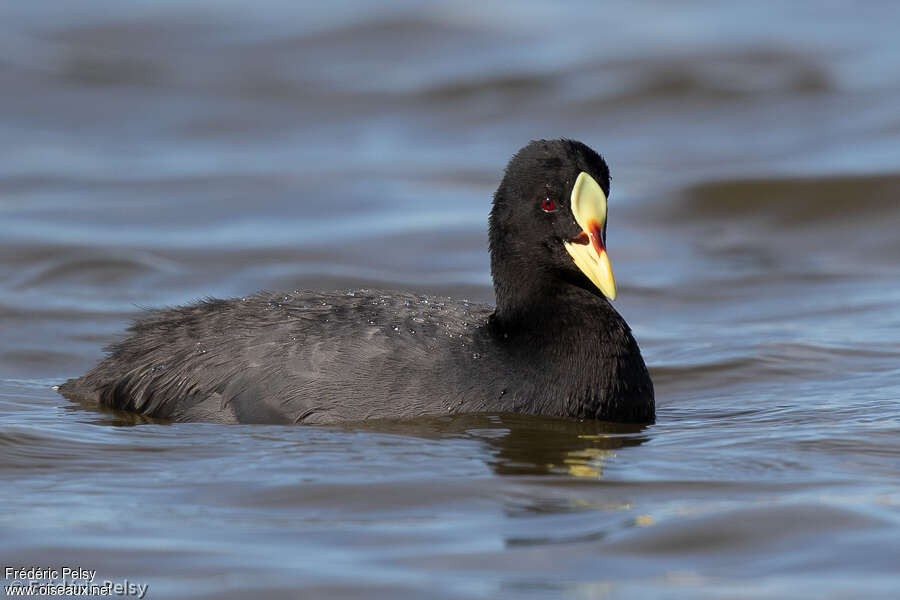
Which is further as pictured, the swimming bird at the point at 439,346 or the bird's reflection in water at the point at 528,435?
the swimming bird at the point at 439,346

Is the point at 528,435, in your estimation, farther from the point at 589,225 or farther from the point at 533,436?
the point at 589,225

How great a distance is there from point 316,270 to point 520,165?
155 inches

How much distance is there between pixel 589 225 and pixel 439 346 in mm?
884

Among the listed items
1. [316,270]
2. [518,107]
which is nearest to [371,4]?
[518,107]

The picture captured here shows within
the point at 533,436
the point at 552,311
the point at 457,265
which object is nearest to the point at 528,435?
the point at 533,436

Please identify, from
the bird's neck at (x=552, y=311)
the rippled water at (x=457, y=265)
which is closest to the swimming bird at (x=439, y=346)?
the bird's neck at (x=552, y=311)

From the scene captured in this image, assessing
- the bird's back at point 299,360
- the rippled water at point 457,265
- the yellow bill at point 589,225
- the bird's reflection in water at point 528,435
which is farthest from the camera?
the yellow bill at point 589,225

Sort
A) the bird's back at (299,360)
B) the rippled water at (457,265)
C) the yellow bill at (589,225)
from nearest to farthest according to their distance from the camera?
the rippled water at (457,265)
the bird's back at (299,360)
the yellow bill at (589,225)

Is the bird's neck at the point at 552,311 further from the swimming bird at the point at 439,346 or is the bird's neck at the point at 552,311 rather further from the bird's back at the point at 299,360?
the bird's back at the point at 299,360

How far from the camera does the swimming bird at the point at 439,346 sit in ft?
22.0

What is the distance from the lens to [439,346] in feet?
22.2

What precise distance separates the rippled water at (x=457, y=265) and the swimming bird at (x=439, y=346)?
136mm

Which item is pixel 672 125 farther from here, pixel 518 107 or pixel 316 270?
pixel 316 270

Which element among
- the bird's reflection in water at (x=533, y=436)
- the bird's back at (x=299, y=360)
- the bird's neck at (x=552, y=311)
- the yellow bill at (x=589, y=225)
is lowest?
the bird's reflection in water at (x=533, y=436)
